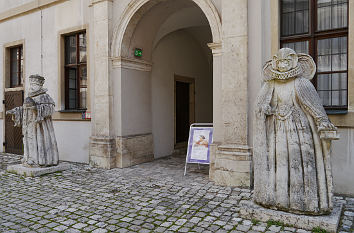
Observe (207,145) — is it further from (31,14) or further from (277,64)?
(31,14)

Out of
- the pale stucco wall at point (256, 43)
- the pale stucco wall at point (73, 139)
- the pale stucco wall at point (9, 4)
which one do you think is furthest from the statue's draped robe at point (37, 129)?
the pale stucco wall at point (9, 4)

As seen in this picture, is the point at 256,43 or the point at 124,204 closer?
the point at 124,204

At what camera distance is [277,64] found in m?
3.59

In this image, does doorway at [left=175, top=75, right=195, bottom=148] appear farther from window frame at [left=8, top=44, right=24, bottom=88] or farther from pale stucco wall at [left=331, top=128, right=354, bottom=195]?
window frame at [left=8, top=44, right=24, bottom=88]

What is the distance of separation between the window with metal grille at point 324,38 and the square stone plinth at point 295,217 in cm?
208

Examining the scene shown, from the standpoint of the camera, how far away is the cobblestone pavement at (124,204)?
11.8ft

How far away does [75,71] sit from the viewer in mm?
8359

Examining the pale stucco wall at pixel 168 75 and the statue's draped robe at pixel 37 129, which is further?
the pale stucco wall at pixel 168 75

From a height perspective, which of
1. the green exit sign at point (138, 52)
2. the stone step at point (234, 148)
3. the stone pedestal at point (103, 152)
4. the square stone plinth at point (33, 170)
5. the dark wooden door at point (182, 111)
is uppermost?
the green exit sign at point (138, 52)

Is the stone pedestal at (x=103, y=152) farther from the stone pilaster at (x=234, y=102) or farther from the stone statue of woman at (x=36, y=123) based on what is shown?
the stone pilaster at (x=234, y=102)

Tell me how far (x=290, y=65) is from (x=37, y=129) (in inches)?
214

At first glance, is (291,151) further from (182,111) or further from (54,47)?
(54,47)

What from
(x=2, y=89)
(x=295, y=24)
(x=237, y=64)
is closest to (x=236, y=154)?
(x=237, y=64)

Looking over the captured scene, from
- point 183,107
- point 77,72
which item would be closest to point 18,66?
point 77,72
